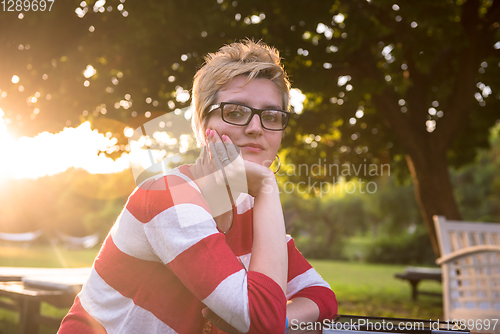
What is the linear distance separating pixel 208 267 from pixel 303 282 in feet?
2.54

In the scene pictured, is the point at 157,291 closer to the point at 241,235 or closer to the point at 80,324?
the point at 80,324

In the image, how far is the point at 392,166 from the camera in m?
10.5

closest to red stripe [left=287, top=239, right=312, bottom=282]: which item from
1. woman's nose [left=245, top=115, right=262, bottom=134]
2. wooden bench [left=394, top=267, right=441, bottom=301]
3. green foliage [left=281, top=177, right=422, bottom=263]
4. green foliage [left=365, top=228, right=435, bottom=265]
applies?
woman's nose [left=245, top=115, right=262, bottom=134]

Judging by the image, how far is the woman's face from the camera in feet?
5.08

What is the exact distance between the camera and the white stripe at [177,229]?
3.69ft

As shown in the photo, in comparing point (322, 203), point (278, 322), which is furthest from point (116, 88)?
point (322, 203)

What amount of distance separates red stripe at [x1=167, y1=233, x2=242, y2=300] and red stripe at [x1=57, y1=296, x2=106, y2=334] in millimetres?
424

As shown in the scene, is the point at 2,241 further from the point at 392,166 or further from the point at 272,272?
the point at 272,272

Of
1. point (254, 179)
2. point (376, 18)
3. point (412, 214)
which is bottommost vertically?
point (254, 179)

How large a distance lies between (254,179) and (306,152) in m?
7.96

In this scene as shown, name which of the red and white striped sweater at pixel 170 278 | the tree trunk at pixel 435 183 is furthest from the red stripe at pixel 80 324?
the tree trunk at pixel 435 183

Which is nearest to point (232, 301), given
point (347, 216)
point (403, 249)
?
point (403, 249)

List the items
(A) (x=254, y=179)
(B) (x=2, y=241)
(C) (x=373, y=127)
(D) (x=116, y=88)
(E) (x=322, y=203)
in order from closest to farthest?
(A) (x=254, y=179) → (D) (x=116, y=88) → (C) (x=373, y=127) → (B) (x=2, y=241) → (E) (x=322, y=203)

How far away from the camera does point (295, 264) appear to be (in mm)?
1789
